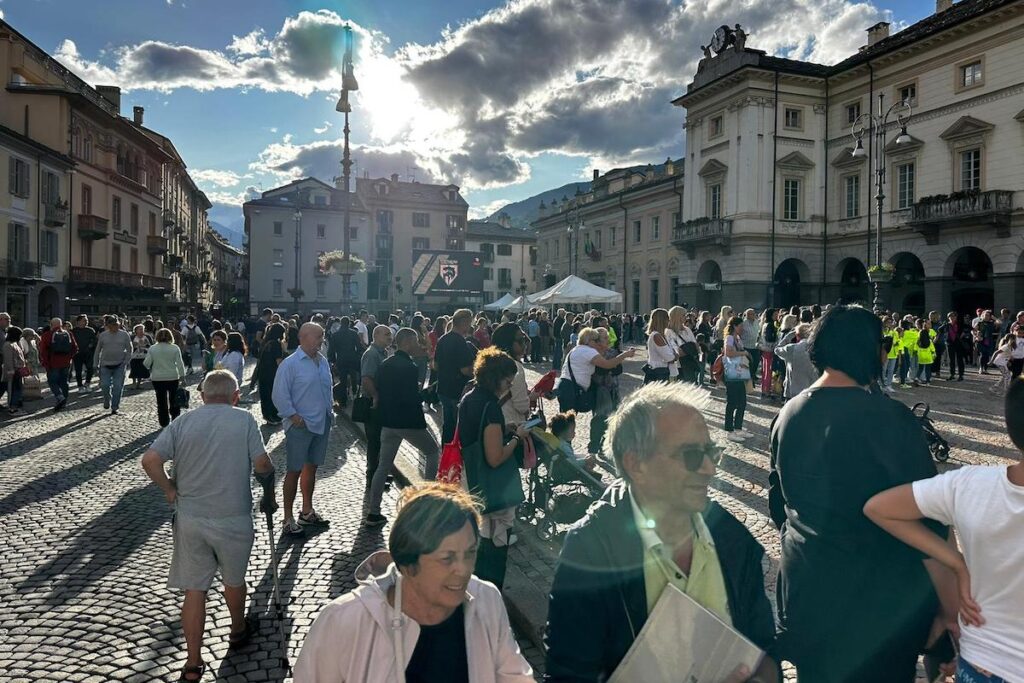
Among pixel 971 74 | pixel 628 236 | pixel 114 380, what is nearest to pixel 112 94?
pixel 628 236

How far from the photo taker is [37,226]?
33000mm

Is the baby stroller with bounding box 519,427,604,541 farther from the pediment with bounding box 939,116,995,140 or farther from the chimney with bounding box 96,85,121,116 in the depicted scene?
the chimney with bounding box 96,85,121,116

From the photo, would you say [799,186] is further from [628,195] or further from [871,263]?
[628,195]

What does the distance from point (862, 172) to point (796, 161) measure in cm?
322

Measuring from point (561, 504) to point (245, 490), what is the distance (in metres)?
2.56

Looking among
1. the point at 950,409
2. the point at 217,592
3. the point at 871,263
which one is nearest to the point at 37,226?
the point at 217,592

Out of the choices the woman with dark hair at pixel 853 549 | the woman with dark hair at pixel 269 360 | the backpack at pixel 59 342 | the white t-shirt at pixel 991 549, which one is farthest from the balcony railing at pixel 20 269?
the white t-shirt at pixel 991 549

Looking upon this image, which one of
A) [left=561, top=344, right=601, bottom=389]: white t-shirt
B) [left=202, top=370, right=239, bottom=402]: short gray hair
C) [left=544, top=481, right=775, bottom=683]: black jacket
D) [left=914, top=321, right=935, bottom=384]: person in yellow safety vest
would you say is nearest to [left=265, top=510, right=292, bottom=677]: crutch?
[left=202, top=370, right=239, bottom=402]: short gray hair

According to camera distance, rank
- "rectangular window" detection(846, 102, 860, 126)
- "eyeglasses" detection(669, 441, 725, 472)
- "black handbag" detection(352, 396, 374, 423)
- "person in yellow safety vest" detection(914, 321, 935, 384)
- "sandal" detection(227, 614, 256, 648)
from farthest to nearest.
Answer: "rectangular window" detection(846, 102, 860, 126) → "person in yellow safety vest" detection(914, 321, 935, 384) → "black handbag" detection(352, 396, 374, 423) → "sandal" detection(227, 614, 256, 648) → "eyeglasses" detection(669, 441, 725, 472)

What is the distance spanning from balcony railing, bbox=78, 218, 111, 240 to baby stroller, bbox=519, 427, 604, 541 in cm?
3921

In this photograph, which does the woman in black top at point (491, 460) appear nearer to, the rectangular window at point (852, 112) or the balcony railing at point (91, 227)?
the rectangular window at point (852, 112)

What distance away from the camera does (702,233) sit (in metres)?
36.9

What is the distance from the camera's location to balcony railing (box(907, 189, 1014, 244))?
26.5 m

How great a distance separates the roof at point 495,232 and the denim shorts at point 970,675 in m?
74.4
